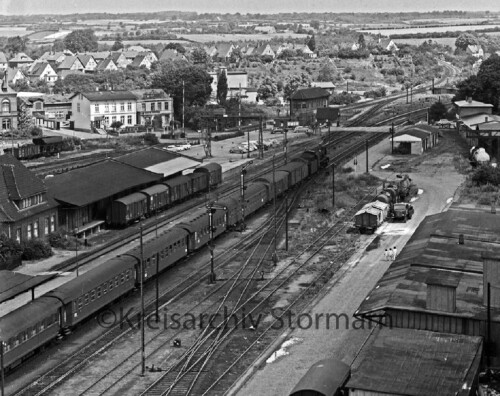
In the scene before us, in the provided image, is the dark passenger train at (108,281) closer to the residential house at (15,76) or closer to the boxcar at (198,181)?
the boxcar at (198,181)

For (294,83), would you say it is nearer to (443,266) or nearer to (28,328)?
(443,266)

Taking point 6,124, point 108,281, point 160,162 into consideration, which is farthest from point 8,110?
point 108,281

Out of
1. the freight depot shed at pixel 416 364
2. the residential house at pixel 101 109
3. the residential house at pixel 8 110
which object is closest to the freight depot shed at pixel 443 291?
the freight depot shed at pixel 416 364

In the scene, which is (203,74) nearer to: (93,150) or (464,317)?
(93,150)

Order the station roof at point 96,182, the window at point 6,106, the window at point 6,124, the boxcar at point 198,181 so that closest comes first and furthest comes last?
the station roof at point 96,182 < the boxcar at point 198,181 < the window at point 6,106 < the window at point 6,124

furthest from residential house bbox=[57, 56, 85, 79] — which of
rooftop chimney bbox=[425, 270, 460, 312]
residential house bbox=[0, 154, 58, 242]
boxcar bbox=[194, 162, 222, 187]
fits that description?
rooftop chimney bbox=[425, 270, 460, 312]

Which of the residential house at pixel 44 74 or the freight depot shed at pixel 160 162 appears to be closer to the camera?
the freight depot shed at pixel 160 162
